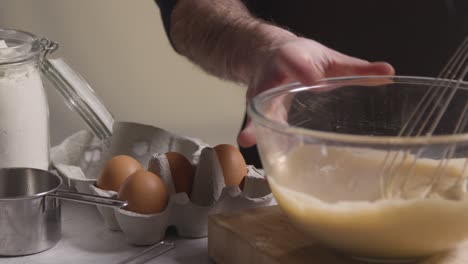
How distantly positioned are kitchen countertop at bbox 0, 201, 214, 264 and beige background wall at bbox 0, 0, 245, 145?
1.41 m

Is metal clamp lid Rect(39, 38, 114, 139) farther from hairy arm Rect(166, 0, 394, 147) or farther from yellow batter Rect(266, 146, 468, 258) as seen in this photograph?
yellow batter Rect(266, 146, 468, 258)

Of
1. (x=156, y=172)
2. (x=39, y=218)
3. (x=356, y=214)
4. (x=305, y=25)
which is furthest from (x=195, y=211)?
(x=305, y=25)

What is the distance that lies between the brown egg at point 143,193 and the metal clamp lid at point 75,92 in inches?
10.1

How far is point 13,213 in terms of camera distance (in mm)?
873

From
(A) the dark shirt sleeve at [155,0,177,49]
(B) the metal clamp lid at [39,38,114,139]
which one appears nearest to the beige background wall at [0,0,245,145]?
(A) the dark shirt sleeve at [155,0,177,49]

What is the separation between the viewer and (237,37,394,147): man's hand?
36.7 inches

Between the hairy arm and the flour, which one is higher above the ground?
the hairy arm

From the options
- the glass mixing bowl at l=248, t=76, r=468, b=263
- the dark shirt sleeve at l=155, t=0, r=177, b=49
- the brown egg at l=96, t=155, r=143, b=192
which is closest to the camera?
the glass mixing bowl at l=248, t=76, r=468, b=263

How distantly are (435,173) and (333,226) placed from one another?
0.36 ft

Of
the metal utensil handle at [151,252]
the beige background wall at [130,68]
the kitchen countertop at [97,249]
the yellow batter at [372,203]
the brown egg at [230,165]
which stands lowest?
the beige background wall at [130,68]

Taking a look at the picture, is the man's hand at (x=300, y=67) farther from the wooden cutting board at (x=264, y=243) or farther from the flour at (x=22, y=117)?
the flour at (x=22, y=117)

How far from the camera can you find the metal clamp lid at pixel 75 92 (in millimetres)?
1099

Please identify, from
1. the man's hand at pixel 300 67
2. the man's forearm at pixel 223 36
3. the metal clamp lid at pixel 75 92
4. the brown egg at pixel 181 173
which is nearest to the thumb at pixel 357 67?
the man's hand at pixel 300 67

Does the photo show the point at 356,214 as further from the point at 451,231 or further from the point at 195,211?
the point at 195,211
